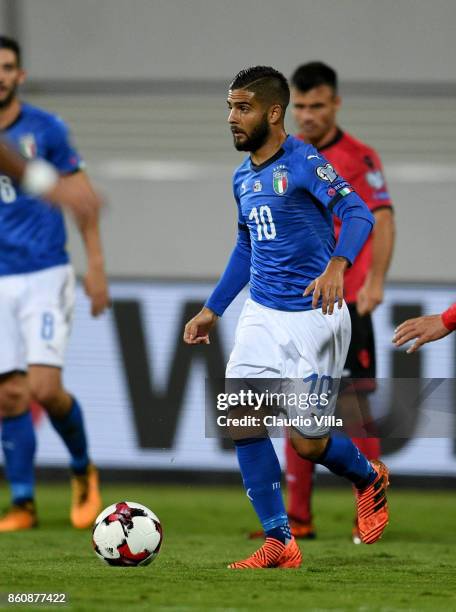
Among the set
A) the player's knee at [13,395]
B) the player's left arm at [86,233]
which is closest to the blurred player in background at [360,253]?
the player's left arm at [86,233]

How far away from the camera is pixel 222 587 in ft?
13.9

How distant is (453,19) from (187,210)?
98.9 inches

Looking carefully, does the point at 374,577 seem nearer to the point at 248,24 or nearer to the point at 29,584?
the point at 29,584

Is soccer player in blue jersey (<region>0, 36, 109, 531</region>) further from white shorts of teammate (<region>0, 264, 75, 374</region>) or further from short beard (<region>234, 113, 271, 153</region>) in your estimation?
short beard (<region>234, 113, 271, 153</region>)

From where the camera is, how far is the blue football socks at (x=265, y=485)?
482cm

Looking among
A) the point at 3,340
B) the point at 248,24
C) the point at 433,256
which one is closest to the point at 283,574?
the point at 3,340

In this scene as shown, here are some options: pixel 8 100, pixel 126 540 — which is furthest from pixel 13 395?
pixel 126 540

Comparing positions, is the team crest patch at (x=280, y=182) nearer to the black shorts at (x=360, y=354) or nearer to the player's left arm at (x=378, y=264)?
the player's left arm at (x=378, y=264)

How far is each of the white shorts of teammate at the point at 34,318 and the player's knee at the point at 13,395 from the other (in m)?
0.07

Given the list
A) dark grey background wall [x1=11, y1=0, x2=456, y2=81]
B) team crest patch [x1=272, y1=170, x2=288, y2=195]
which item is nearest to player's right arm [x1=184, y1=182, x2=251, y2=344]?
team crest patch [x1=272, y1=170, x2=288, y2=195]

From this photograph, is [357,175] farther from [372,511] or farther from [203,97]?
[203,97]

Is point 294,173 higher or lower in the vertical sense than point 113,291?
higher

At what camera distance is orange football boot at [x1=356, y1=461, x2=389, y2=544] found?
16.3ft

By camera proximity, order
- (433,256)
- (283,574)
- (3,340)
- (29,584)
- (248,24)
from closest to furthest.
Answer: (29,584) < (283,574) < (3,340) < (433,256) < (248,24)
